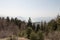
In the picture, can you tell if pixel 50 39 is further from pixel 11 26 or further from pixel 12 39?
pixel 11 26

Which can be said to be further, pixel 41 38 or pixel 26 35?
pixel 26 35

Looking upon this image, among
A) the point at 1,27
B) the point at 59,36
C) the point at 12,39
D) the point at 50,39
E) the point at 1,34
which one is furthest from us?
the point at 1,27

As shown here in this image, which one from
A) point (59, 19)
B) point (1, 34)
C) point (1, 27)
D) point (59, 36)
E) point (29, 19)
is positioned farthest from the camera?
point (29, 19)

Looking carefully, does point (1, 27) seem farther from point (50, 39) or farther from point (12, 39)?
point (12, 39)

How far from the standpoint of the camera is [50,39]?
57.8 feet

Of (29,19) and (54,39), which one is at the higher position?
(29,19)

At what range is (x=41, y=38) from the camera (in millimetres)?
13211

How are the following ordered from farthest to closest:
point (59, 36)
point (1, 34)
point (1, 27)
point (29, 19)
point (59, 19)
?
point (29, 19) → point (59, 19) → point (1, 27) → point (1, 34) → point (59, 36)

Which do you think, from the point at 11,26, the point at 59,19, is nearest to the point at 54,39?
the point at 11,26

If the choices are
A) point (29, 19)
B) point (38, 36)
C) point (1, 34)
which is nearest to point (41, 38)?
point (38, 36)

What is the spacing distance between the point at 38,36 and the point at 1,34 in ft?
38.5

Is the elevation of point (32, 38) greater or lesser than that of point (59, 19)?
lesser

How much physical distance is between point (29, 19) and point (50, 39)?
18.0 m

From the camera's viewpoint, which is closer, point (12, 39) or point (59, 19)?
point (12, 39)
